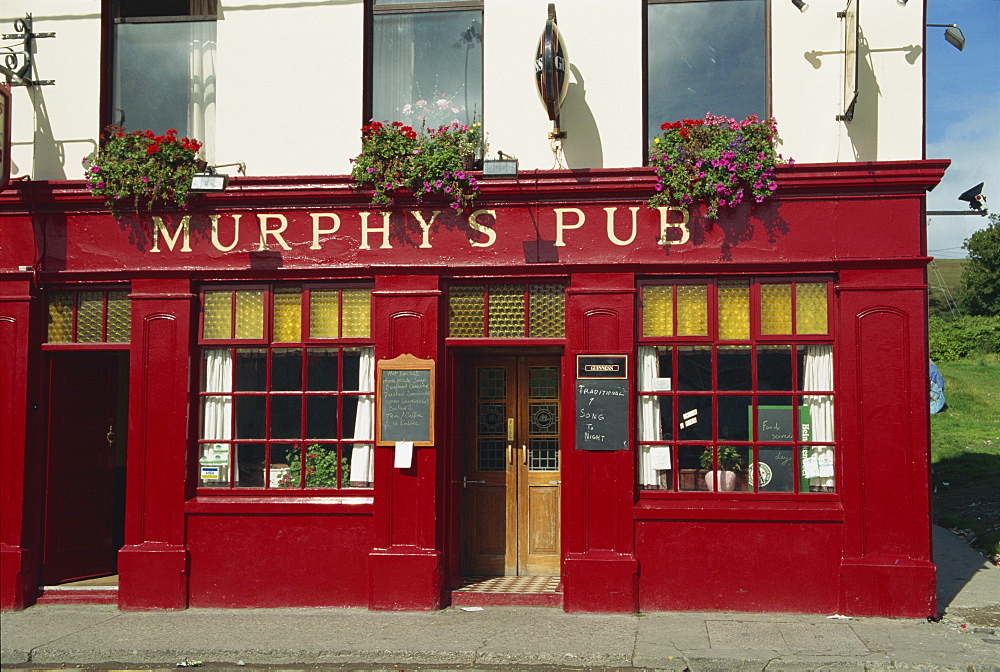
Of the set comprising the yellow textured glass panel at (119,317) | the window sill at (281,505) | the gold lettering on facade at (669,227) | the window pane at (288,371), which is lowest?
the window sill at (281,505)

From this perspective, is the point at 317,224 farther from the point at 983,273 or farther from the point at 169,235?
the point at 983,273

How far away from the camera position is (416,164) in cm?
864

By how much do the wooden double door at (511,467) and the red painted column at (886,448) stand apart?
9.69 ft

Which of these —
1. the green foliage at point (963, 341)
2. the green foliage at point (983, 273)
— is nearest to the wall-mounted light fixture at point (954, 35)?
the green foliage at point (963, 341)

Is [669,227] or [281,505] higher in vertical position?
[669,227]

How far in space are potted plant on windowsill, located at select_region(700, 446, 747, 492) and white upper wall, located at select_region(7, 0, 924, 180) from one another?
2.96 m

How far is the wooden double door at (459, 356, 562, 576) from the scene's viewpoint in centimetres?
962

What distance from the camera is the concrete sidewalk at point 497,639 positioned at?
23.7 feet

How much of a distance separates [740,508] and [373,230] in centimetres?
450

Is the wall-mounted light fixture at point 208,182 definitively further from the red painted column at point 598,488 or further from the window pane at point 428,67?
the red painted column at point 598,488

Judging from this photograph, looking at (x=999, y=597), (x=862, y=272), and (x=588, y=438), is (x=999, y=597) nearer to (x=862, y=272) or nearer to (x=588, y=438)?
(x=862, y=272)

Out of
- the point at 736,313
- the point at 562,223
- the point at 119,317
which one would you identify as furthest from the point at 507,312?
the point at 119,317

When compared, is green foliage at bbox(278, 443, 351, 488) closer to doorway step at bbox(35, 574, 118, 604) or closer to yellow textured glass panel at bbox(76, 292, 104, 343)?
doorway step at bbox(35, 574, 118, 604)

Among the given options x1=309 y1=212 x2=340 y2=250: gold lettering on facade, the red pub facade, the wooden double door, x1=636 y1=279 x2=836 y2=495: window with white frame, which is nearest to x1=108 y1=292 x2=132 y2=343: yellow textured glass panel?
the red pub facade
